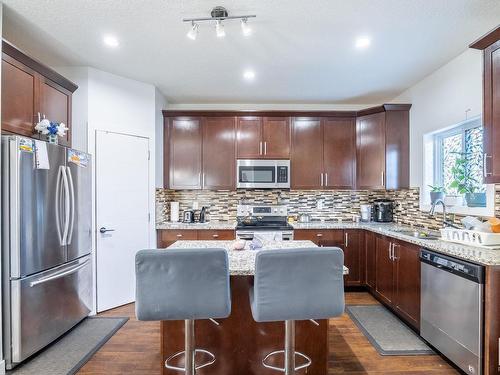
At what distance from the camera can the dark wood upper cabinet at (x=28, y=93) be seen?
2.20 m

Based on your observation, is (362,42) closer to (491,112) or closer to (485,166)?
(491,112)

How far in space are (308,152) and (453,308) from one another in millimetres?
2604

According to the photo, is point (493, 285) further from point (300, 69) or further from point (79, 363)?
point (79, 363)

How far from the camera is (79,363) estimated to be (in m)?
2.25

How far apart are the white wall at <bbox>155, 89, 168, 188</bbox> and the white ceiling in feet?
0.98

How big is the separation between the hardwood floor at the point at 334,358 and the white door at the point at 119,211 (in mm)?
685

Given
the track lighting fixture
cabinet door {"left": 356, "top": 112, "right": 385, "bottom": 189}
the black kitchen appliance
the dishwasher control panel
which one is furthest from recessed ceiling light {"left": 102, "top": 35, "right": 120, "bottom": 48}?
the black kitchen appliance

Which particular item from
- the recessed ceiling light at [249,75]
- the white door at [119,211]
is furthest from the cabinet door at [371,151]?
the white door at [119,211]

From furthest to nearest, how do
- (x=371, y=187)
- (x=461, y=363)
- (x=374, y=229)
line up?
(x=371, y=187) → (x=374, y=229) → (x=461, y=363)

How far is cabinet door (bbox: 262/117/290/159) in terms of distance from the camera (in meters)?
4.16

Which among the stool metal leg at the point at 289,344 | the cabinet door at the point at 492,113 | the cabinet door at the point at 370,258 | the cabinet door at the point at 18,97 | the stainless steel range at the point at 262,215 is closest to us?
the stool metal leg at the point at 289,344

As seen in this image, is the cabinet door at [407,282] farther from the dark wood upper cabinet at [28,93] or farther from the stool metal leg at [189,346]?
the dark wood upper cabinet at [28,93]

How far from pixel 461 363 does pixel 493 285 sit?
2.17 ft

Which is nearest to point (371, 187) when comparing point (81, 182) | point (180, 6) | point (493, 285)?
point (493, 285)
